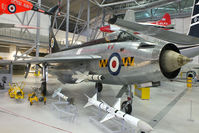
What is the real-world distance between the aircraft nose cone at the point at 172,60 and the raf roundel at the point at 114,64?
1.32m

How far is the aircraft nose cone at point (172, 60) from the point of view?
285cm

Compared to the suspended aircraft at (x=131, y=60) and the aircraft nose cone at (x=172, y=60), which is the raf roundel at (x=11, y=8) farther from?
the aircraft nose cone at (x=172, y=60)

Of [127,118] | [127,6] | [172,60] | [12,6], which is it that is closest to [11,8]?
[12,6]

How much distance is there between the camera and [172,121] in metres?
3.94

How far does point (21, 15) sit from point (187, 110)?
70.0 ft

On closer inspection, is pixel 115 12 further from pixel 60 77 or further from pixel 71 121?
pixel 71 121

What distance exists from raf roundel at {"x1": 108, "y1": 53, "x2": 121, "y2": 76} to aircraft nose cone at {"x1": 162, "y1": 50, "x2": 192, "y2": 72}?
1.32 meters

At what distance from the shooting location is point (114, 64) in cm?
422

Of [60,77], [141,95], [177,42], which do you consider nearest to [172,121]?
[141,95]

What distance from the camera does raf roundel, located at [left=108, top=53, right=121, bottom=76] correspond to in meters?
4.08

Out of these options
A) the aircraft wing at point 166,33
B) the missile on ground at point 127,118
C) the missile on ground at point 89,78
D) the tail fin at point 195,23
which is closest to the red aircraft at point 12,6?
the missile on ground at point 89,78

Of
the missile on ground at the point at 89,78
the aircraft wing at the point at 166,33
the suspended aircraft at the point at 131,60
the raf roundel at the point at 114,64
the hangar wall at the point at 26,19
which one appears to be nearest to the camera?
the suspended aircraft at the point at 131,60

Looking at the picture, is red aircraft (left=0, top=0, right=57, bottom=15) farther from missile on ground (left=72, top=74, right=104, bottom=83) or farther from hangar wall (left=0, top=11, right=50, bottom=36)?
missile on ground (left=72, top=74, right=104, bottom=83)

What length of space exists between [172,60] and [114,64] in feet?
5.61
